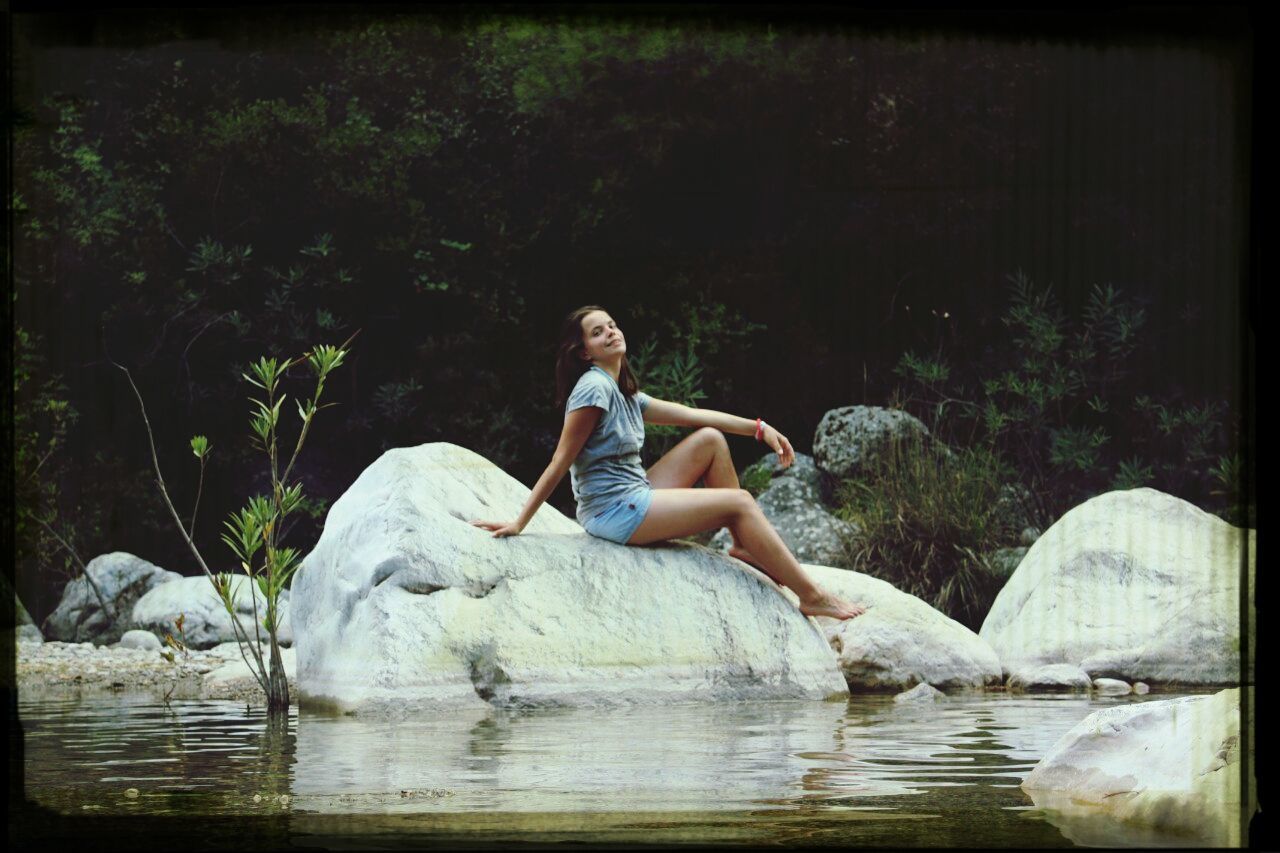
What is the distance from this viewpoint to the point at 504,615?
5359 millimetres

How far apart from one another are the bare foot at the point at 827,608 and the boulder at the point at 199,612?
223 cm

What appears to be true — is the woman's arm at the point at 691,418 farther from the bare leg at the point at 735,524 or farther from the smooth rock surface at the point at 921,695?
the smooth rock surface at the point at 921,695

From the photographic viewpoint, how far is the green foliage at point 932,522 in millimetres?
6922

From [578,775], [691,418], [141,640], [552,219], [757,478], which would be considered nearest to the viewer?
[578,775]

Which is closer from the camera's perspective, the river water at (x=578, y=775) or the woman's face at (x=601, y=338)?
the river water at (x=578, y=775)

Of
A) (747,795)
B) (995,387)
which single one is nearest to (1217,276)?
(995,387)

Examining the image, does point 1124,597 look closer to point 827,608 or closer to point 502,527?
point 827,608

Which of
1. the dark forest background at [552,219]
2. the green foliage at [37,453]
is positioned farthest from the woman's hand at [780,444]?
the green foliage at [37,453]

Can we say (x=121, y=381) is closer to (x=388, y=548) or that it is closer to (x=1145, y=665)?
(x=388, y=548)

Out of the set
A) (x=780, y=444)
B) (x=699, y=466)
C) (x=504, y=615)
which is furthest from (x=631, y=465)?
(x=504, y=615)

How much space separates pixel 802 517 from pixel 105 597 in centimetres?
330

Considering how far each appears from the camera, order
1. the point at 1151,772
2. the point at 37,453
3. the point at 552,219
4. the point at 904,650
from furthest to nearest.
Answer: the point at 904,650
the point at 552,219
the point at 37,453
the point at 1151,772

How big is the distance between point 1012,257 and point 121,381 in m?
3.04

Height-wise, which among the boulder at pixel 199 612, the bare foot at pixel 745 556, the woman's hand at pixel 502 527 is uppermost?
the woman's hand at pixel 502 527
